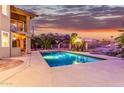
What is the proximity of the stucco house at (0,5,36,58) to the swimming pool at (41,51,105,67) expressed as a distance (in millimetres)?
798

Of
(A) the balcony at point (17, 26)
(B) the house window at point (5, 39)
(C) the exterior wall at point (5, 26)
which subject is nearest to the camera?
(C) the exterior wall at point (5, 26)

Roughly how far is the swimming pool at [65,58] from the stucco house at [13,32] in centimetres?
80

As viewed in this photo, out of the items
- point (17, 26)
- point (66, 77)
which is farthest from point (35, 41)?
point (66, 77)

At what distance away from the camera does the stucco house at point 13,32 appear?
840 cm

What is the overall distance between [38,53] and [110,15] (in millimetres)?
2833

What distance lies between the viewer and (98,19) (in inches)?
309

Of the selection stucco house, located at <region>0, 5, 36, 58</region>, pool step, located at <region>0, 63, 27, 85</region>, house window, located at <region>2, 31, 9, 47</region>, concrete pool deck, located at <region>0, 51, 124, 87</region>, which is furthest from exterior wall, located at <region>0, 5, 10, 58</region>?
pool step, located at <region>0, 63, 27, 85</region>

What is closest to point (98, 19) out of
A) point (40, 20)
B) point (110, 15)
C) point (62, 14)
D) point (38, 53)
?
point (110, 15)

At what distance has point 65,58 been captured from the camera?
27.2ft

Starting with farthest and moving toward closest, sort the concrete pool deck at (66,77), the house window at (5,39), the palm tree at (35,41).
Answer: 1. the house window at (5,39)
2. the palm tree at (35,41)
3. the concrete pool deck at (66,77)

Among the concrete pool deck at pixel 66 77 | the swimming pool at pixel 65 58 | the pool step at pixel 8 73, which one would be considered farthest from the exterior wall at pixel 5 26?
the pool step at pixel 8 73

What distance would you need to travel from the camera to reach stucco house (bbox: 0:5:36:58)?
27.5 feet

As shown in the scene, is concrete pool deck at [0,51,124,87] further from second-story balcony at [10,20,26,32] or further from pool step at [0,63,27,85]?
second-story balcony at [10,20,26,32]

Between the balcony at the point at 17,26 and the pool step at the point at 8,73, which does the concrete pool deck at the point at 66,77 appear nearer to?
the pool step at the point at 8,73
